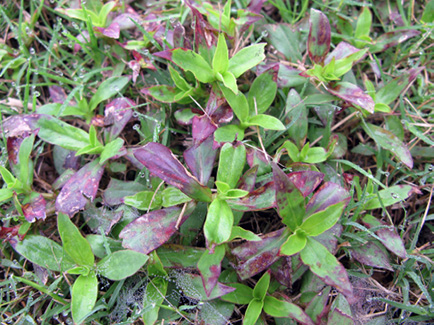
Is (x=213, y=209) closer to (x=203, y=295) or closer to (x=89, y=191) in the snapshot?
(x=203, y=295)

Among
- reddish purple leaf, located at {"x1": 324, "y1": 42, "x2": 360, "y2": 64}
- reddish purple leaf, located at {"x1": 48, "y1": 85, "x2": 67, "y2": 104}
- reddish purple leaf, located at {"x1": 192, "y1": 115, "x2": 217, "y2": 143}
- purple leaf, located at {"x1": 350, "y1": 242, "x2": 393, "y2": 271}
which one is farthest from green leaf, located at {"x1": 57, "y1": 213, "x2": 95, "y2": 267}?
reddish purple leaf, located at {"x1": 324, "y1": 42, "x2": 360, "y2": 64}

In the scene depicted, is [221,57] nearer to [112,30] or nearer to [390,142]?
[112,30]

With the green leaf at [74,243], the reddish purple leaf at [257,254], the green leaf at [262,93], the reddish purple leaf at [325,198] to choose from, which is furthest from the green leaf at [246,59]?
the green leaf at [74,243]

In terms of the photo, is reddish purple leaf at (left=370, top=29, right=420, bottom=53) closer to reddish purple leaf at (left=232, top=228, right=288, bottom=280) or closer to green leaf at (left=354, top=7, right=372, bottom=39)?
green leaf at (left=354, top=7, right=372, bottom=39)

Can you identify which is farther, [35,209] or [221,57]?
[35,209]

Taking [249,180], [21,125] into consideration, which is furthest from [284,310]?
[21,125]

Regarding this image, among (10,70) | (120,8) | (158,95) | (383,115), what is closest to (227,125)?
(158,95)

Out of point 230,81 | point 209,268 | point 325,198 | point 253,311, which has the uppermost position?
point 230,81
